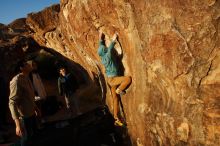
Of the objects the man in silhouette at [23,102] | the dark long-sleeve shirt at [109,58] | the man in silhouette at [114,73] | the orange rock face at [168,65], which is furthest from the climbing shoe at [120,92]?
the man in silhouette at [23,102]

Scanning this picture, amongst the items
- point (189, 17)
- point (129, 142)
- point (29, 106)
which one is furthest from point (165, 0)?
point (129, 142)

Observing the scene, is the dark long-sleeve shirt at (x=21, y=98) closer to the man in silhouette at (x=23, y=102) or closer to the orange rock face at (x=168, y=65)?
the man in silhouette at (x=23, y=102)

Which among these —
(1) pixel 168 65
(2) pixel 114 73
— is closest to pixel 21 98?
(2) pixel 114 73

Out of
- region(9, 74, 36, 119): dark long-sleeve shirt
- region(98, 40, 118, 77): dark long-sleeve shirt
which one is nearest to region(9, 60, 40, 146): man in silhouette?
region(9, 74, 36, 119): dark long-sleeve shirt

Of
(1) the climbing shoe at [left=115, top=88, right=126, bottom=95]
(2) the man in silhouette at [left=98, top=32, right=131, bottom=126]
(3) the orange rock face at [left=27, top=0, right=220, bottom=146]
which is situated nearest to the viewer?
(3) the orange rock face at [left=27, top=0, right=220, bottom=146]

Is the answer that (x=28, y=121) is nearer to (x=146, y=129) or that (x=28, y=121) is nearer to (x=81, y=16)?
(x=146, y=129)

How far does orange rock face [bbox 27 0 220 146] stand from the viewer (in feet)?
19.9

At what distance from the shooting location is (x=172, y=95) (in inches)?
271

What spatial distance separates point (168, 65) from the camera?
6.78 metres

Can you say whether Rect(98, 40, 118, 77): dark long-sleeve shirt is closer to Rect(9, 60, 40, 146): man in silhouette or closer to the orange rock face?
the orange rock face

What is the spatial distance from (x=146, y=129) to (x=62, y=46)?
804cm

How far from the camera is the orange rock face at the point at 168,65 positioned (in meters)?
6.07

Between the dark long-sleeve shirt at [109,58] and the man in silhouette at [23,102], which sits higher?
the dark long-sleeve shirt at [109,58]

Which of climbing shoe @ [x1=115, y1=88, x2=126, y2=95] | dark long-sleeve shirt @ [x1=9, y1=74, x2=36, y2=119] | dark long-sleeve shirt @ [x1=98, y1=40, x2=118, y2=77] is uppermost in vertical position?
dark long-sleeve shirt @ [x1=98, y1=40, x2=118, y2=77]
